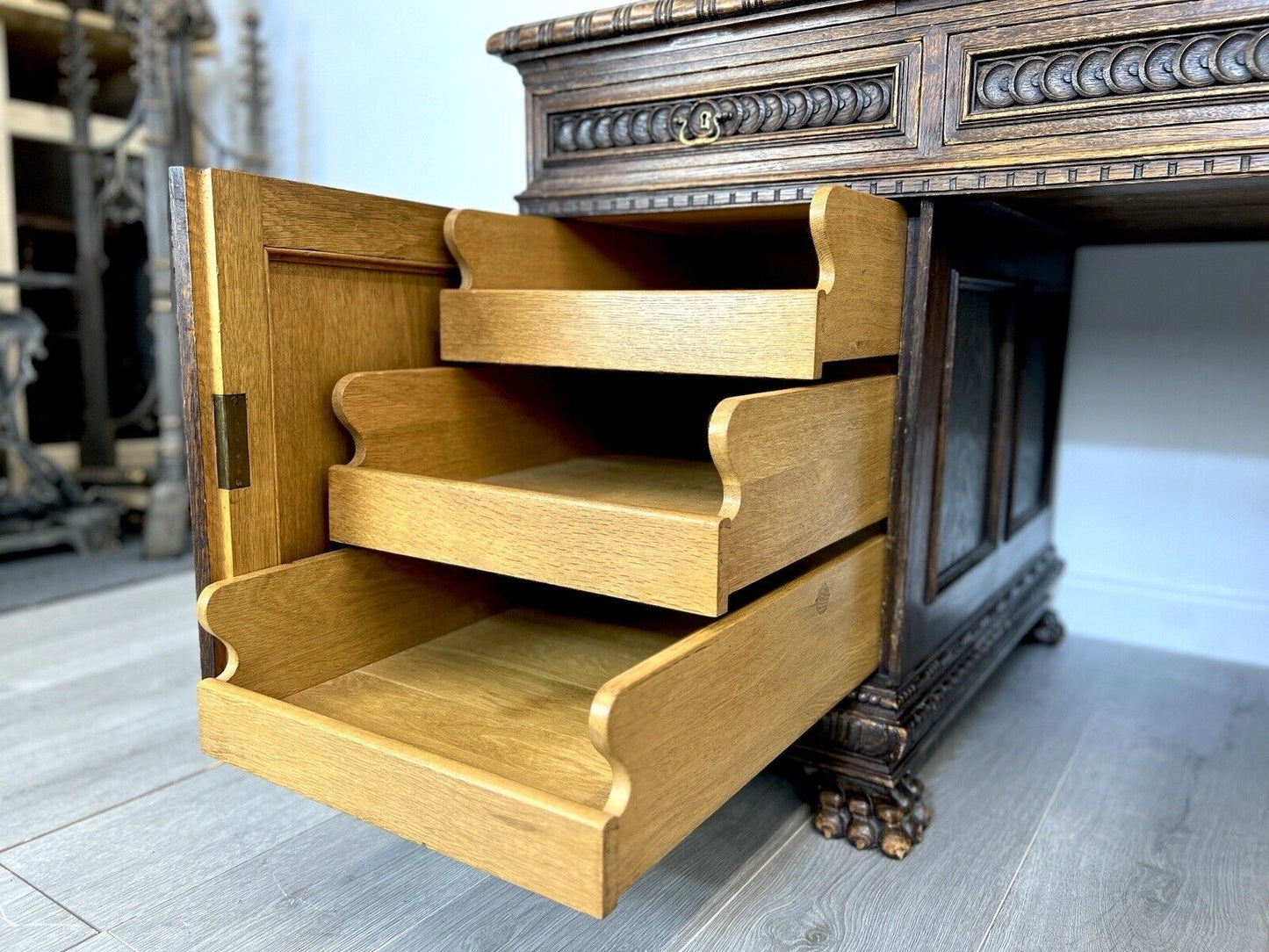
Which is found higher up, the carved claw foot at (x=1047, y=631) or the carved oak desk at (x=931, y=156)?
the carved oak desk at (x=931, y=156)

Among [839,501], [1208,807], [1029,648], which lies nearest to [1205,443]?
[1029,648]

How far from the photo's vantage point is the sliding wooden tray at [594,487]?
62 centimetres

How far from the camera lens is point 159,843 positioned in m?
0.83

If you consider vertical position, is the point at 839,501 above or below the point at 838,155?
below

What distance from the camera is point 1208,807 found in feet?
2.98

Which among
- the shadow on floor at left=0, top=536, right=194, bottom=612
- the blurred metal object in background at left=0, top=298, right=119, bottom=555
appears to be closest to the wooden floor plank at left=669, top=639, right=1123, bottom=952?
the shadow on floor at left=0, top=536, right=194, bottom=612

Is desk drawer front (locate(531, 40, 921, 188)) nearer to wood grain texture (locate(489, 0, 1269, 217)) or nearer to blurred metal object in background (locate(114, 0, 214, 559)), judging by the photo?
wood grain texture (locate(489, 0, 1269, 217))

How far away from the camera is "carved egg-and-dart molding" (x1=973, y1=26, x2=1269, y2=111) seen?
26.6 inches

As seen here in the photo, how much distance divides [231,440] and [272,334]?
90 millimetres

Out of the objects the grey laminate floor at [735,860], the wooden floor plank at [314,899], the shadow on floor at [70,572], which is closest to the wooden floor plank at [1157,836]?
the grey laminate floor at [735,860]

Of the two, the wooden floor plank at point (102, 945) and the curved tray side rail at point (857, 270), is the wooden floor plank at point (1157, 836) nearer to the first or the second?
the curved tray side rail at point (857, 270)

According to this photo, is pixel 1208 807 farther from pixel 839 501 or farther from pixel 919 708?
pixel 839 501

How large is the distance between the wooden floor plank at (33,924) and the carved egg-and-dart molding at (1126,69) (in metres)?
0.95

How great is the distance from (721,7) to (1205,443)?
0.91 meters
